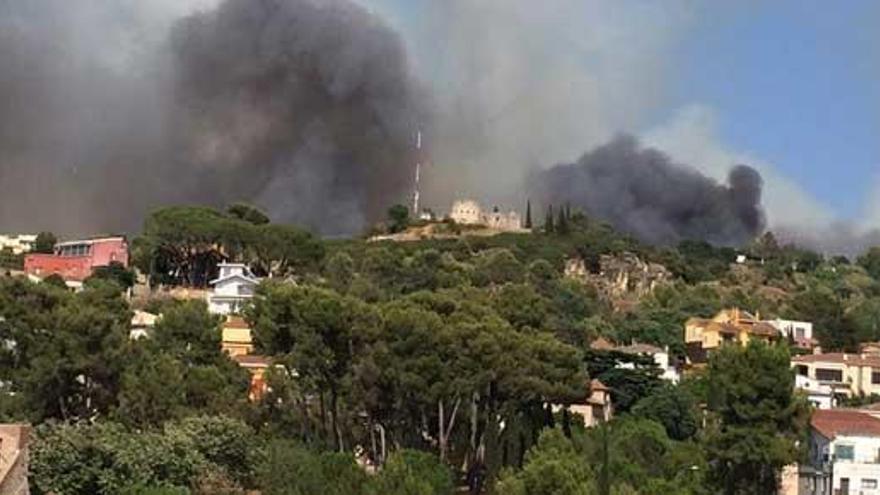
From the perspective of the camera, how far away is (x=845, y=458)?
1468 inches

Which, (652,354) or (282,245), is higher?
(282,245)

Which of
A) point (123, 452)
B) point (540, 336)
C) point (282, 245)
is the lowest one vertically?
point (123, 452)

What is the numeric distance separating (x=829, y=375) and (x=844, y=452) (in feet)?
67.9

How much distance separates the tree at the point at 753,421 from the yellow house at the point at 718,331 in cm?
3049

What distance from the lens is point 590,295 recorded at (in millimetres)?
78000

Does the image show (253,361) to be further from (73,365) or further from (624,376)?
(73,365)

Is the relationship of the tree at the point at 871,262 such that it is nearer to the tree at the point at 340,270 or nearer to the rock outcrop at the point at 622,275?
the rock outcrop at the point at 622,275

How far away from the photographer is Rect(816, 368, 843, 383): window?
57.2 meters

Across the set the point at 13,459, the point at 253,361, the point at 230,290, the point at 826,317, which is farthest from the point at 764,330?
the point at 13,459

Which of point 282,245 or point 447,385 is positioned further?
point 282,245

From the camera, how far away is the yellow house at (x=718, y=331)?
2547 inches

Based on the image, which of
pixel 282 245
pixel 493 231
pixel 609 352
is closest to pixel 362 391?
pixel 609 352

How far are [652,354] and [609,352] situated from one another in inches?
234

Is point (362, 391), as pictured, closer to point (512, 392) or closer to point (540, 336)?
point (512, 392)
